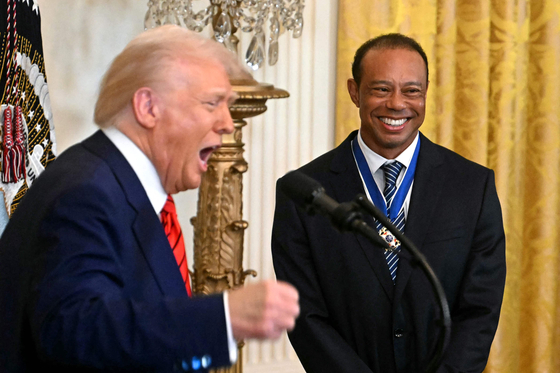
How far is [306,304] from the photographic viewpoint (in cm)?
167

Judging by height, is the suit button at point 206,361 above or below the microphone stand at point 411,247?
below

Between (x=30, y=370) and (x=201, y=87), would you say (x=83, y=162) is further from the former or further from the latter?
(x=30, y=370)

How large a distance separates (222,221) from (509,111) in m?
1.50

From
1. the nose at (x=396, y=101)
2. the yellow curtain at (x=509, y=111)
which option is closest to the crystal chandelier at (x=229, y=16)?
the nose at (x=396, y=101)

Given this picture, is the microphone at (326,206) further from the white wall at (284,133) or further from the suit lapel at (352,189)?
the white wall at (284,133)

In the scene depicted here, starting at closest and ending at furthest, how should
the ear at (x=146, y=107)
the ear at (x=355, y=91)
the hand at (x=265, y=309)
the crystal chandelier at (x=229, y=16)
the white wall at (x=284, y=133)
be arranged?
the hand at (x=265, y=309), the ear at (x=146, y=107), the ear at (x=355, y=91), the crystal chandelier at (x=229, y=16), the white wall at (x=284, y=133)

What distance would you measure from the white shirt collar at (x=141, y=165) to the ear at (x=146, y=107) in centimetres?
5

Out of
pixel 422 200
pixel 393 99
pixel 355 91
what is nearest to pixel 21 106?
pixel 355 91

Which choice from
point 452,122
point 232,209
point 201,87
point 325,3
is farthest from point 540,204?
point 201,87

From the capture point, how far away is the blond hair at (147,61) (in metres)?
1.12

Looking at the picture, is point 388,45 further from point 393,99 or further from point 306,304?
point 306,304

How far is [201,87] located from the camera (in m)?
1.12

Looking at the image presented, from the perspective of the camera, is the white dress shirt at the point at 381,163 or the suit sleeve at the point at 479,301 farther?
the white dress shirt at the point at 381,163

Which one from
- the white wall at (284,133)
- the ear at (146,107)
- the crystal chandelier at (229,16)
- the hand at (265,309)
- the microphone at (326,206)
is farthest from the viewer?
the white wall at (284,133)
